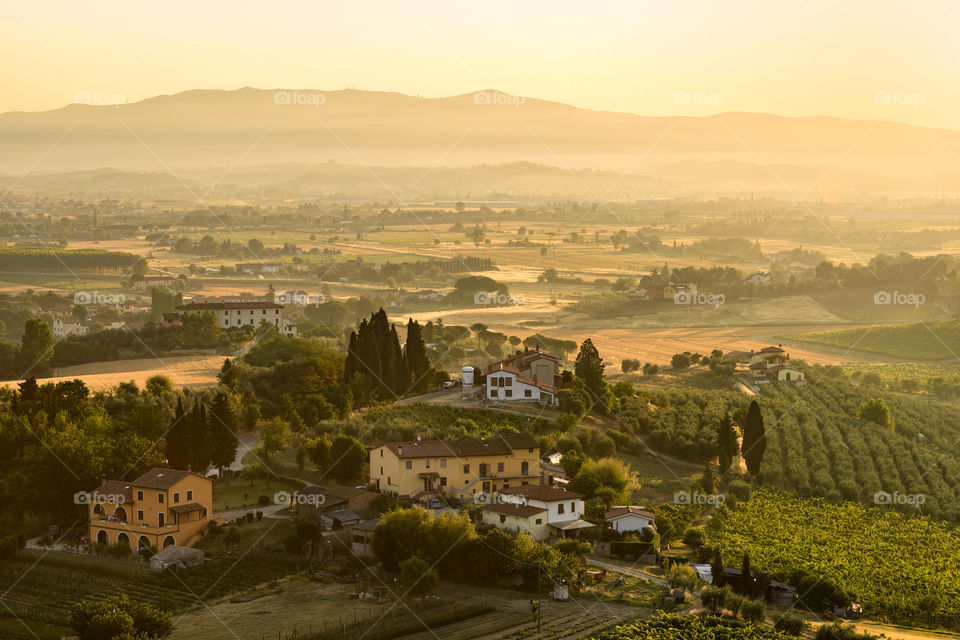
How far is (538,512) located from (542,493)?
123 cm

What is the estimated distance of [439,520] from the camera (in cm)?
3428

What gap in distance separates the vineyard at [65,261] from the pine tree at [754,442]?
99097 millimetres

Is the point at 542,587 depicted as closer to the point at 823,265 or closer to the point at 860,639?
the point at 860,639

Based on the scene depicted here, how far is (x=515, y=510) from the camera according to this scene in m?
36.1

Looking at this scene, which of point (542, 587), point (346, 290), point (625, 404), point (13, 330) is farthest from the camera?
point (346, 290)

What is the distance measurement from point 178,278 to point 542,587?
9408cm

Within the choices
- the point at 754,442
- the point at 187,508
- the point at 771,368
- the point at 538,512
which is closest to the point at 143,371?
the point at 187,508

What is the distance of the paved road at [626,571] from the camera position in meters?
33.5

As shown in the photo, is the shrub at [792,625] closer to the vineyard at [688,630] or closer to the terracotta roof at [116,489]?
the vineyard at [688,630]

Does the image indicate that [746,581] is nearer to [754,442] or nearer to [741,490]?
[741,490]

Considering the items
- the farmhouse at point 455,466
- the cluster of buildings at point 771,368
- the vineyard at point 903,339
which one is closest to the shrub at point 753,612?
the farmhouse at point 455,466

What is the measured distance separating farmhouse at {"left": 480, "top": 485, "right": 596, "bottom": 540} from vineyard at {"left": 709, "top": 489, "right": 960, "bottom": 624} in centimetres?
419

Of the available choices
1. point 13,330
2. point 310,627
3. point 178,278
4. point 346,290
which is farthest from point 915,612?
point 178,278

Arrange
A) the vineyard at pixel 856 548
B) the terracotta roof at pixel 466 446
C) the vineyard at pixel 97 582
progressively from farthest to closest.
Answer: the terracotta roof at pixel 466 446, the vineyard at pixel 856 548, the vineyard at pixel 97 582
